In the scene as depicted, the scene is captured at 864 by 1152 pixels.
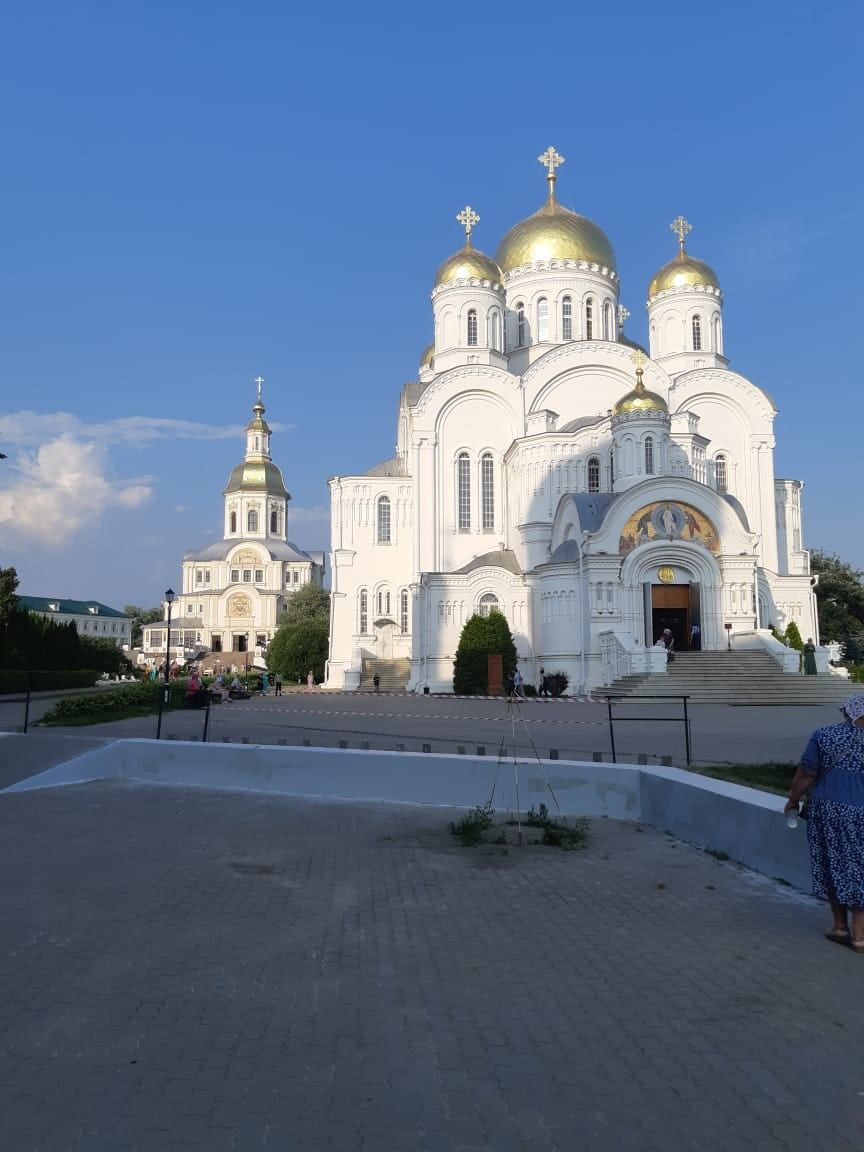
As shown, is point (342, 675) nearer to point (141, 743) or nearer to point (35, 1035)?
point (141, 743)

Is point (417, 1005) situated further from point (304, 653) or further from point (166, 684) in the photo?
point (304, 653)

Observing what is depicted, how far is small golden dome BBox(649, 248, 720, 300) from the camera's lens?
140ft

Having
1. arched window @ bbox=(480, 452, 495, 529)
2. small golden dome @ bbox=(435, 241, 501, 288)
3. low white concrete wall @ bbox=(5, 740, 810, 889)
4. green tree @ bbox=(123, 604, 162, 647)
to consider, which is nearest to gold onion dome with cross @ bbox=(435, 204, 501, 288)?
small golden dome @ bbox=(435, 241, 501, 288)

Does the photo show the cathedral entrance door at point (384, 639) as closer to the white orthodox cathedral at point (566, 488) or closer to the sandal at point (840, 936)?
the white orthodox cathedral at point (566, 488)

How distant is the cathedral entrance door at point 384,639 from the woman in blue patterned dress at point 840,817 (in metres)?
35.6

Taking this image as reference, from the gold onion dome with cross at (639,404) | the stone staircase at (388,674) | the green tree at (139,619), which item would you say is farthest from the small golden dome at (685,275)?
the green tree at (139,619)

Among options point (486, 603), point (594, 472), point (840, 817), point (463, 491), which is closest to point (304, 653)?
point (463, 491)

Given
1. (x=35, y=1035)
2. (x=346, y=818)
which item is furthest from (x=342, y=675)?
(x=35, y=1035)

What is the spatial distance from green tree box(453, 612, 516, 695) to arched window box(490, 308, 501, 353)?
14744 millimetres

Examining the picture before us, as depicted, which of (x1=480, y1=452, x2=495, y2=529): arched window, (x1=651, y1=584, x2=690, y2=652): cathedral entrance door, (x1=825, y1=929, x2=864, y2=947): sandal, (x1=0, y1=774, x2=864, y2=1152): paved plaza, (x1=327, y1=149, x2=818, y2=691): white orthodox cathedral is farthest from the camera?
(x1=480, y1=452, x2=495, y2=529): arched window

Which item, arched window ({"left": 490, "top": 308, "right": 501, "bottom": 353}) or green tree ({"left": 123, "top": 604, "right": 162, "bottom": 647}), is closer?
arched window ({"left": 490, "top": 308, "right": 501, "bottom": 353})

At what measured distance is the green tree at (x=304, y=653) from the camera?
47.9 meters

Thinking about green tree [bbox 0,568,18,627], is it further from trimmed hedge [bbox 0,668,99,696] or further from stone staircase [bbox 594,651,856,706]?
stone staircase [bbox 594,651,856,706]

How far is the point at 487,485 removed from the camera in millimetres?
39969
